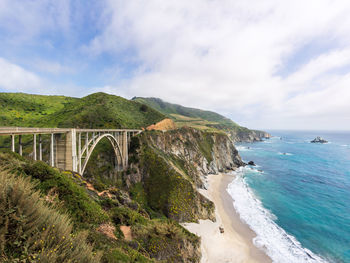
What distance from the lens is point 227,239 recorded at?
72.4 feet

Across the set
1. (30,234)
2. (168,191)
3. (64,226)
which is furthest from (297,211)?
(30,234)

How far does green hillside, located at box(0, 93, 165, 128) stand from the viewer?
44469 millimetres

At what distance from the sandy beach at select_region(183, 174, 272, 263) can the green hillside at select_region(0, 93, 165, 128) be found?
1438 inches

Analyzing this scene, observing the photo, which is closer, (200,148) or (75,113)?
(75,113)

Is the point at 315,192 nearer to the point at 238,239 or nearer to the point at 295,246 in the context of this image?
the point at 295,246

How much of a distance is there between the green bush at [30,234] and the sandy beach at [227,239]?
722 inches

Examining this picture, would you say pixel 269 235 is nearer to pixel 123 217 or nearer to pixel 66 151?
pixel 123 217

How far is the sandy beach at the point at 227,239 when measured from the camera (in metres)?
19.0

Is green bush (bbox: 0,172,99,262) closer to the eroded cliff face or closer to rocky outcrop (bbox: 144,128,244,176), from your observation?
the eroded cliff face

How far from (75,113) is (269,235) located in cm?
5914

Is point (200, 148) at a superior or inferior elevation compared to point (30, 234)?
inferior

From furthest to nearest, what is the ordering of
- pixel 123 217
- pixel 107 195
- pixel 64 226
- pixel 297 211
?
pixel 297 211, pixel 107 195, pixel 123 217, pixel 64 226

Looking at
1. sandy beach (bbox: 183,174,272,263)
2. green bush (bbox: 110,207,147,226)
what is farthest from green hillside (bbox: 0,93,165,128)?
green bush (bbox: 110,207,147,226)

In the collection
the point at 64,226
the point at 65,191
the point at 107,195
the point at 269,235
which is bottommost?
the point at 269,235
